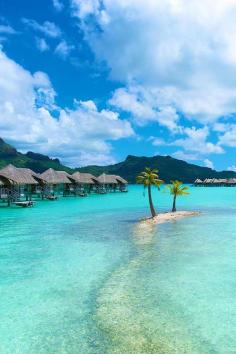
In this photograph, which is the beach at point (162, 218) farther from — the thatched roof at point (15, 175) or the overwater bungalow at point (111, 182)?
the overwater bungalow at point (111, 182)

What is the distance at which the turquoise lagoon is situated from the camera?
786cm

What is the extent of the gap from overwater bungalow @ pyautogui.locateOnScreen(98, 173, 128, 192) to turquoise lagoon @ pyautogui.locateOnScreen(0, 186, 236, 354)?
60.3m

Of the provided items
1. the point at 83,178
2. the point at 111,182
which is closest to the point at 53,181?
the point at 83,178

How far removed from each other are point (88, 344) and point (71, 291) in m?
3.70

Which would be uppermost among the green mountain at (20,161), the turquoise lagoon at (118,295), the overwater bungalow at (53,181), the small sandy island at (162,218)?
the green mountain at (20,161)

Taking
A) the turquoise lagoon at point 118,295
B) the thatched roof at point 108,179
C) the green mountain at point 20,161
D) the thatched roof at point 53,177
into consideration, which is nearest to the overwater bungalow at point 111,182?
the thatched roof at point 108,179

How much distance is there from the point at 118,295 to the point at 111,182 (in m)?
71.4

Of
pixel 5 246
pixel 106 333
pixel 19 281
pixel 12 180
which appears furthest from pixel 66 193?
pixel 106 333

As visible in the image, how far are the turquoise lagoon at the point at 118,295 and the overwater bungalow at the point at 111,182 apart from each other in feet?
198

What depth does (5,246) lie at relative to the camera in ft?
60.9

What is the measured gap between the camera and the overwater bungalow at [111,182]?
81.1m

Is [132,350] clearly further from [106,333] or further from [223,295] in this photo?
[223,295]

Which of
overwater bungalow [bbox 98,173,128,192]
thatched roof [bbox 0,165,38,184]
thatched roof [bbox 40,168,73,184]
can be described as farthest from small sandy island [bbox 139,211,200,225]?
overwater bungalow [bbox 98,173,128,192]

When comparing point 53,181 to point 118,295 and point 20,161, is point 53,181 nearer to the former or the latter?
point 118,295
